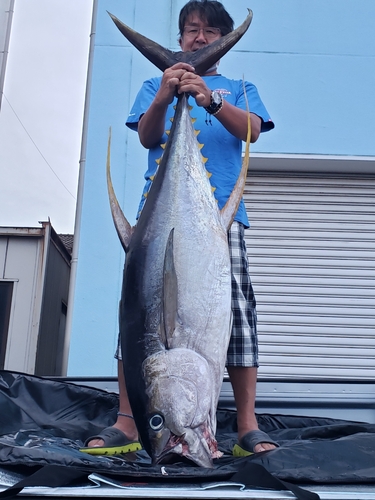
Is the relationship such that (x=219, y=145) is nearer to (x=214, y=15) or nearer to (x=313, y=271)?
(x=214, y=15)

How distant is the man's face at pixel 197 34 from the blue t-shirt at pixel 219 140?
151 mm

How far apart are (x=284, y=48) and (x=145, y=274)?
9.87 feet

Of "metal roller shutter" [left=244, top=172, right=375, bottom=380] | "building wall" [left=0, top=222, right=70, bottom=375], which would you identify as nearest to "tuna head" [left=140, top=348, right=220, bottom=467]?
"metal roller shutter" [left=244, top=172, right=375, bottom=380]

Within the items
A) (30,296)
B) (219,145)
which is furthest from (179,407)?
(30,296)

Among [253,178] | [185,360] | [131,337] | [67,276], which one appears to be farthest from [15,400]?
[67,276]

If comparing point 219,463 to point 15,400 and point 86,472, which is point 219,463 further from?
point 15,400

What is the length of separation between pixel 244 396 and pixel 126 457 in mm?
459

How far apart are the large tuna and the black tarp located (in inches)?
4.5

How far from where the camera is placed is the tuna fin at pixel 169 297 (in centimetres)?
159

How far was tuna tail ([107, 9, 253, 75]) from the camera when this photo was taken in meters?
2.07

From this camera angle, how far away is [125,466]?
1.43 meters

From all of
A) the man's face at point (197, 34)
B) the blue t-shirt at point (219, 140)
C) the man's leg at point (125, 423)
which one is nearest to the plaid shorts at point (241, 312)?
the blue t-shirt at point (219, 140)

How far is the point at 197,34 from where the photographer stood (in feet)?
7.88

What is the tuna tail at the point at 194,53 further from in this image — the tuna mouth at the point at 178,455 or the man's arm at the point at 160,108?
the tuna mouth at the point at 178,455
